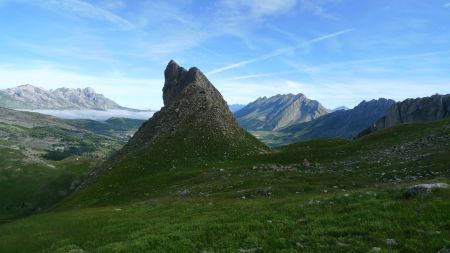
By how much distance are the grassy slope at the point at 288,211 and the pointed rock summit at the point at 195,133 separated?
19.2 meters

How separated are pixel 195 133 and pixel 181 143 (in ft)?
18.5

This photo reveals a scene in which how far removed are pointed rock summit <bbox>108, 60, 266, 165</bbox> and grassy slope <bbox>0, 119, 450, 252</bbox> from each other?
19.2 meters

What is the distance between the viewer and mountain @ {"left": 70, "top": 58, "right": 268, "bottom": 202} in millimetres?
85438

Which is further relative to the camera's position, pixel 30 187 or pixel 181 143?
pixel 30 187

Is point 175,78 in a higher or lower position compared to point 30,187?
higher

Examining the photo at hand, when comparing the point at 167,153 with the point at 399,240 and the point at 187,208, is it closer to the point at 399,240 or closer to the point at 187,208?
the point at 187,208

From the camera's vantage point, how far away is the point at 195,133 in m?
98.6

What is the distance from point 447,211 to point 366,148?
5297 cm

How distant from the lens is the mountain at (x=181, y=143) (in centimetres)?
8544

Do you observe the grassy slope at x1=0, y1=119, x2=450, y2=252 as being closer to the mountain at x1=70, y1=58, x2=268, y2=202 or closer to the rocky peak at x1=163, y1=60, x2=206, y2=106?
the mountain at x1=70, y1=58, x2=268, y2=202

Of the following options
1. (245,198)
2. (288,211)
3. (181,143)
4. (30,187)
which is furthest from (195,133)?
(30,187)

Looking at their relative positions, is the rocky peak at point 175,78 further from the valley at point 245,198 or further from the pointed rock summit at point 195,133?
the valley at point 245,198

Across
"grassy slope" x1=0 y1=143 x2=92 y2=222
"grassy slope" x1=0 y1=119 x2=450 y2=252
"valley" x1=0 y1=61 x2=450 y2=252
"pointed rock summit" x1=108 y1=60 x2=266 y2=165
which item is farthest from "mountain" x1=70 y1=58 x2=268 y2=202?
"grassy slope" x1=0 y1=143 x2=92 y2=222

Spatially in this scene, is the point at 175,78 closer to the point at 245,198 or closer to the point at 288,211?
the point at 245,198
